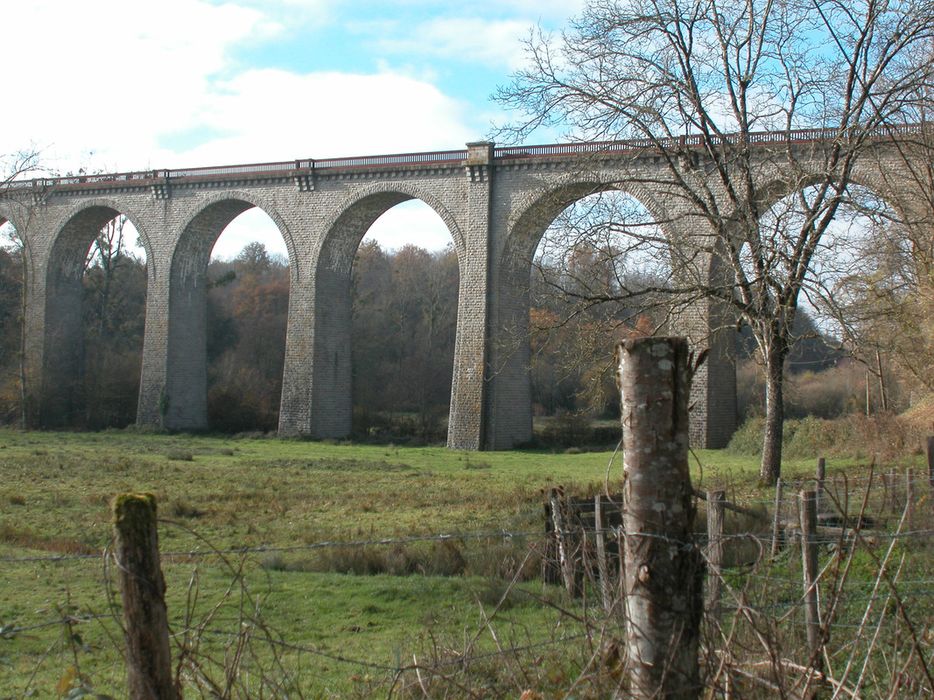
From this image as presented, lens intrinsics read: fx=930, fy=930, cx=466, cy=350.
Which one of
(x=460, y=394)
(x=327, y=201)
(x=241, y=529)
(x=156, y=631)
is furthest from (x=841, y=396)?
(x=156, y=631)

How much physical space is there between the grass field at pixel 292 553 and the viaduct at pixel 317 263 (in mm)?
2915

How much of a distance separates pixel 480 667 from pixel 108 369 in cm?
3527

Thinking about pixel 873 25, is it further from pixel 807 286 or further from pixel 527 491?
pixel 527 491

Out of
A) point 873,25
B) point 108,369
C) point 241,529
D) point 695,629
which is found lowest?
point 241,529

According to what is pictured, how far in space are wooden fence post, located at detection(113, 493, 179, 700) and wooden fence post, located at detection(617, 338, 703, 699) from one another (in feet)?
4.50

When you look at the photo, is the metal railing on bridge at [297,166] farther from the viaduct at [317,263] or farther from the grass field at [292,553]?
the grass field at [292,553]

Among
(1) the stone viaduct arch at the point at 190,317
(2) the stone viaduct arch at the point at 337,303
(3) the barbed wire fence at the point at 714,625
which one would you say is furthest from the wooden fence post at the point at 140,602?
(1) the stone viaduct arch at the point at 190,317

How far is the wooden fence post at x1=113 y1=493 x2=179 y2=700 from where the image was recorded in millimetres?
2602

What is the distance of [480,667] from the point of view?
15.7ft

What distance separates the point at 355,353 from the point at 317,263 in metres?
15.5

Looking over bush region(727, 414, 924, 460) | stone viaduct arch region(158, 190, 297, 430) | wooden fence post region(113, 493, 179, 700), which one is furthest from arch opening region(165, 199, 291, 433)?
wooden fence post region(113, 493, 179, 700)

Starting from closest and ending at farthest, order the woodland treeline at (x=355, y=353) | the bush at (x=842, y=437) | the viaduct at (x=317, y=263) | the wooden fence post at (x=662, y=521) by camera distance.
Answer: the wooden fence post at (x=662, y=521) → the bush at (x=842, y=437) → the viaduct at (x=317, y=263) → the woodland treeline at (x=355, y=353)

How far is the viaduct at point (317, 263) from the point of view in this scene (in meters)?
26.0

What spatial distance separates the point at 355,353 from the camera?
45312 millimetres
